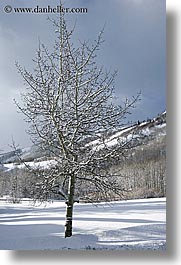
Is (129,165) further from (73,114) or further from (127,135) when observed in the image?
(73,114)

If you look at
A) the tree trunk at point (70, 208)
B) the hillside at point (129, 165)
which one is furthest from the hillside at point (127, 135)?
the tree trunk at point (70, 208)

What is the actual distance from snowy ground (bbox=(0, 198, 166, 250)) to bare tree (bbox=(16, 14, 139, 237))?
7 cm

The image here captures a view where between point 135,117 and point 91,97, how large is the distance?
29cm

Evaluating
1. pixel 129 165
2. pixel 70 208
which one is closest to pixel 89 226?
pixel 70 208

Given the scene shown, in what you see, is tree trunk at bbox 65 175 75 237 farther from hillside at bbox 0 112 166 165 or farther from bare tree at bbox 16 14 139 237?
hillside at bbox 0 112 166 165

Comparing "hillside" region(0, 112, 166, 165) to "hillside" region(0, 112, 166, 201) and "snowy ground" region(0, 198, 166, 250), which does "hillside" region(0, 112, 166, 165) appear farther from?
"snowy ground" region(0, 198, 166, 250)

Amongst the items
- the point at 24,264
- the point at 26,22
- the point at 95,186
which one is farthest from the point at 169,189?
the point at 26,22

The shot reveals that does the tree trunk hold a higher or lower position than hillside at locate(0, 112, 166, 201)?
lower

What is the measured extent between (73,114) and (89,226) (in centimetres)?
66

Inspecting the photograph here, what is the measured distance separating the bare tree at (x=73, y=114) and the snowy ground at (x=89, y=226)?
7 centimetres

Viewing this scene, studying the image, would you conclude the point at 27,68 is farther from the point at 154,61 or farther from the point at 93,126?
the point at 154,61

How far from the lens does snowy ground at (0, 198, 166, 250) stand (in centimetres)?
265

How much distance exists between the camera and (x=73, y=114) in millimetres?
2742

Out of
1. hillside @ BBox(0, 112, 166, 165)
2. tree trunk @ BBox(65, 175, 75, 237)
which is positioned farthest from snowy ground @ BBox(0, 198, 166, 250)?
hillside @ BBox(0, 112, 166, 165)
